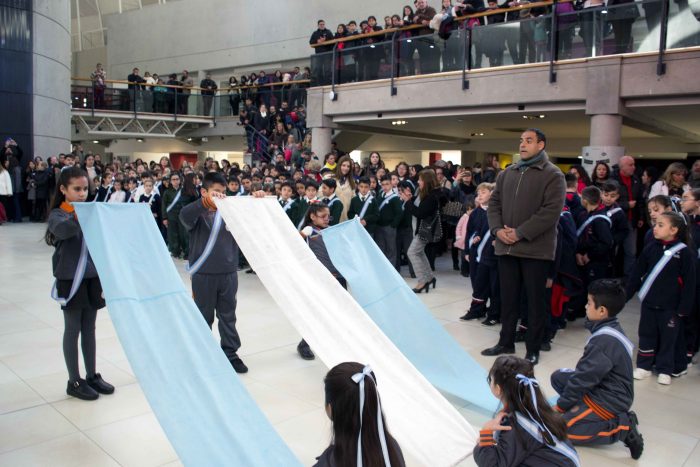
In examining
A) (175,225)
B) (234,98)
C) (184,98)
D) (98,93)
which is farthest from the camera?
(184,98)

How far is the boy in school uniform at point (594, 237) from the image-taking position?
20.9 feet

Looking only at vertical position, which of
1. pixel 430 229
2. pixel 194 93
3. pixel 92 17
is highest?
pixel 92 17

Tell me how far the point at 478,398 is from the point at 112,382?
286cm

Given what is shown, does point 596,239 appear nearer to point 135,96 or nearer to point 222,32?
point 135,96

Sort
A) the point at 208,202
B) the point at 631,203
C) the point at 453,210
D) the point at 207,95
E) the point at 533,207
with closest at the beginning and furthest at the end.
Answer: the point at 208,202
the point at 533,207
the point at 631,203
the point at 453,210
the point at 207,95

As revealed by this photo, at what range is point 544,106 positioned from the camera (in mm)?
11773

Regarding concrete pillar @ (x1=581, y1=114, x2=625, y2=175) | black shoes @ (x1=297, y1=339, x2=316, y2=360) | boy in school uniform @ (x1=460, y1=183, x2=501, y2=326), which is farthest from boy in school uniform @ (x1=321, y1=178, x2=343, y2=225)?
concrete pillar @ (x1=581, y1=114, x2=625, y2=175)

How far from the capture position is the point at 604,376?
365 cm

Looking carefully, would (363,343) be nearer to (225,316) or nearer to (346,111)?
(225,316)

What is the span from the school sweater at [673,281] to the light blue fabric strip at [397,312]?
1552 millimetres

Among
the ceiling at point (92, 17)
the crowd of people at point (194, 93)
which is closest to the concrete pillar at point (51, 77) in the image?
the crowd of people at point (194, 93)

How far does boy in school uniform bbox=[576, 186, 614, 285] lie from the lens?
20.9 feet

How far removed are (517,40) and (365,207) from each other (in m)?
5.31

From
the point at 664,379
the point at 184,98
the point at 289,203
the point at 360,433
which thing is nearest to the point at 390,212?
the point at 289,203
